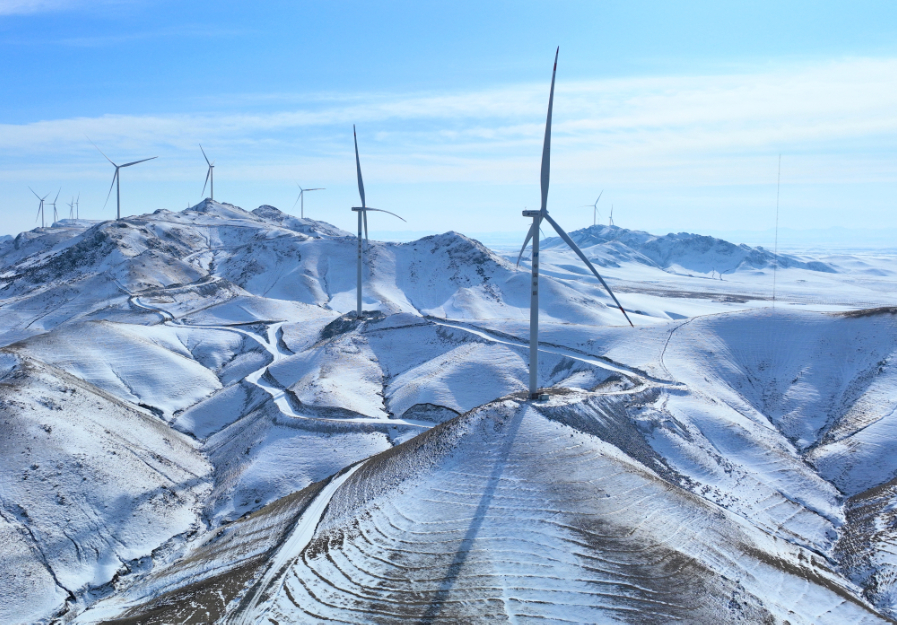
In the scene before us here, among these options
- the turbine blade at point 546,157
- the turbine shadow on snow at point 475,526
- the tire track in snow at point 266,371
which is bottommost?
the tire track in snow at point 266,371

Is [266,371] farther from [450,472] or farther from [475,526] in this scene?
[475,526]

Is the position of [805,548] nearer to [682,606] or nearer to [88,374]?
Result: [682,606]

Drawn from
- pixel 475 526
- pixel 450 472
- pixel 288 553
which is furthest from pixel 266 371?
pixel 475 526

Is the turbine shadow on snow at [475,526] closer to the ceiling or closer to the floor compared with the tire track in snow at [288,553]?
closer to the ceiling

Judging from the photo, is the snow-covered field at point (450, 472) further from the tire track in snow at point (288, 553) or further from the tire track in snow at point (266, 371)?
the tire track in snow at point (266, 371)

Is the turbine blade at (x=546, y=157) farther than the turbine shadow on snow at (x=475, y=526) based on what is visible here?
Yes

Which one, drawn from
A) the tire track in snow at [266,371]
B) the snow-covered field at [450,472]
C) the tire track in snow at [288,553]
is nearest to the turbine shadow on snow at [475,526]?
the snow-covered field at [450,472]

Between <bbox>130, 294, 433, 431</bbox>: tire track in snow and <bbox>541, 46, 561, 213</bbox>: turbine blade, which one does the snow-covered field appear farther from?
<bbox>541, 46, 561, 213</bbox>: turbine blade

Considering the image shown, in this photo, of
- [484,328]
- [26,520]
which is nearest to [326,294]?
[484,328]

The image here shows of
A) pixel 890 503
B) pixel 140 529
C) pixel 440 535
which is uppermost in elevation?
pixel 440 535
